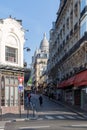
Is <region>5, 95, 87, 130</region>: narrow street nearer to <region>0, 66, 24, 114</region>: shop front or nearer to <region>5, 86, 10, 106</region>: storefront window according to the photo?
<region>0, 66, 24, 114</region>: shop front

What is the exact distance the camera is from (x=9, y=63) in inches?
1859

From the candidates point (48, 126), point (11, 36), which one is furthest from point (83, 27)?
point (48, 126)

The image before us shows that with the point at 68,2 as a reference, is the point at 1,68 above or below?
below

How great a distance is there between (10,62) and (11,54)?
997 millimetres

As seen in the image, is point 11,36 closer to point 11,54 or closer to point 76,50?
point 11,54

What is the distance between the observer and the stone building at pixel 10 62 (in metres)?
45.4

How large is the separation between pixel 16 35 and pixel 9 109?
868cm

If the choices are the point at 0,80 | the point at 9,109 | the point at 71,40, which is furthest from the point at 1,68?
the point at 71,40

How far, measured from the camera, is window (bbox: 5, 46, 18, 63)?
47.3 m

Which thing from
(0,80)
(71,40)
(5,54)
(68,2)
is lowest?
(0,80)

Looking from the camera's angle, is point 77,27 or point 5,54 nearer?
point 5,54

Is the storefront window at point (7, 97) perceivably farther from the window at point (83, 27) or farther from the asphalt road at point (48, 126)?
the asphalt road at point (48, 126)

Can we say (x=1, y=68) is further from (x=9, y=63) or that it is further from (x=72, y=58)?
(x=72, y=58)

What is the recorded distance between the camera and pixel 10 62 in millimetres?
47656
